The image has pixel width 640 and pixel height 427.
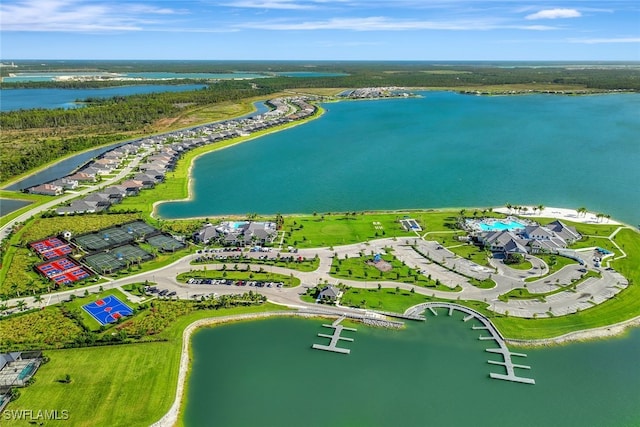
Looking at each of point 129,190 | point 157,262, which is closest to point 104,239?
point 157,262

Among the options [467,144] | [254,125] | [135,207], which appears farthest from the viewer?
[254,125]

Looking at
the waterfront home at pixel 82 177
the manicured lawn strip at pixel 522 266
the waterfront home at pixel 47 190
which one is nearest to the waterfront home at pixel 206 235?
the waterfront home at pixel 47 190

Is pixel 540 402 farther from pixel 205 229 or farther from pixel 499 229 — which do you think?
pixel 205 229

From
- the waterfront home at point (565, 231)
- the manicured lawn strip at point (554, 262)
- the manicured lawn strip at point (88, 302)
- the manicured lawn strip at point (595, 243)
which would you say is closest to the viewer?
the manicured lawn strip at point (88, 302)

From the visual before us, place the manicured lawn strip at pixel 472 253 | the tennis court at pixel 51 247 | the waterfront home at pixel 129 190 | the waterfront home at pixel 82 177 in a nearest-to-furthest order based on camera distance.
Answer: the manicured lawn strip at pixel 472 253
the tennis court at pixel 51 247
the waterfront home at pixel 129 190
the waterfront home at pixel 82 177

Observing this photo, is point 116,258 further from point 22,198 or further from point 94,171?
point 94,171

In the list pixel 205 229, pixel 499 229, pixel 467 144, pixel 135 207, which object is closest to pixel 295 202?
pixel 205 229

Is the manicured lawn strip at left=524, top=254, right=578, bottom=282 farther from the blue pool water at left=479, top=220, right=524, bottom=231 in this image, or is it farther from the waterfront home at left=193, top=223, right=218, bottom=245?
the waterfront home at left=193, top=223, right=218, bottom=245

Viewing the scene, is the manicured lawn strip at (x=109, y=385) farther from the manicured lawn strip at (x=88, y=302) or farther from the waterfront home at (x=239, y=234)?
the waterfront home at (x=239, y=234)

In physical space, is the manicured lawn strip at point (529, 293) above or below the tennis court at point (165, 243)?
below
